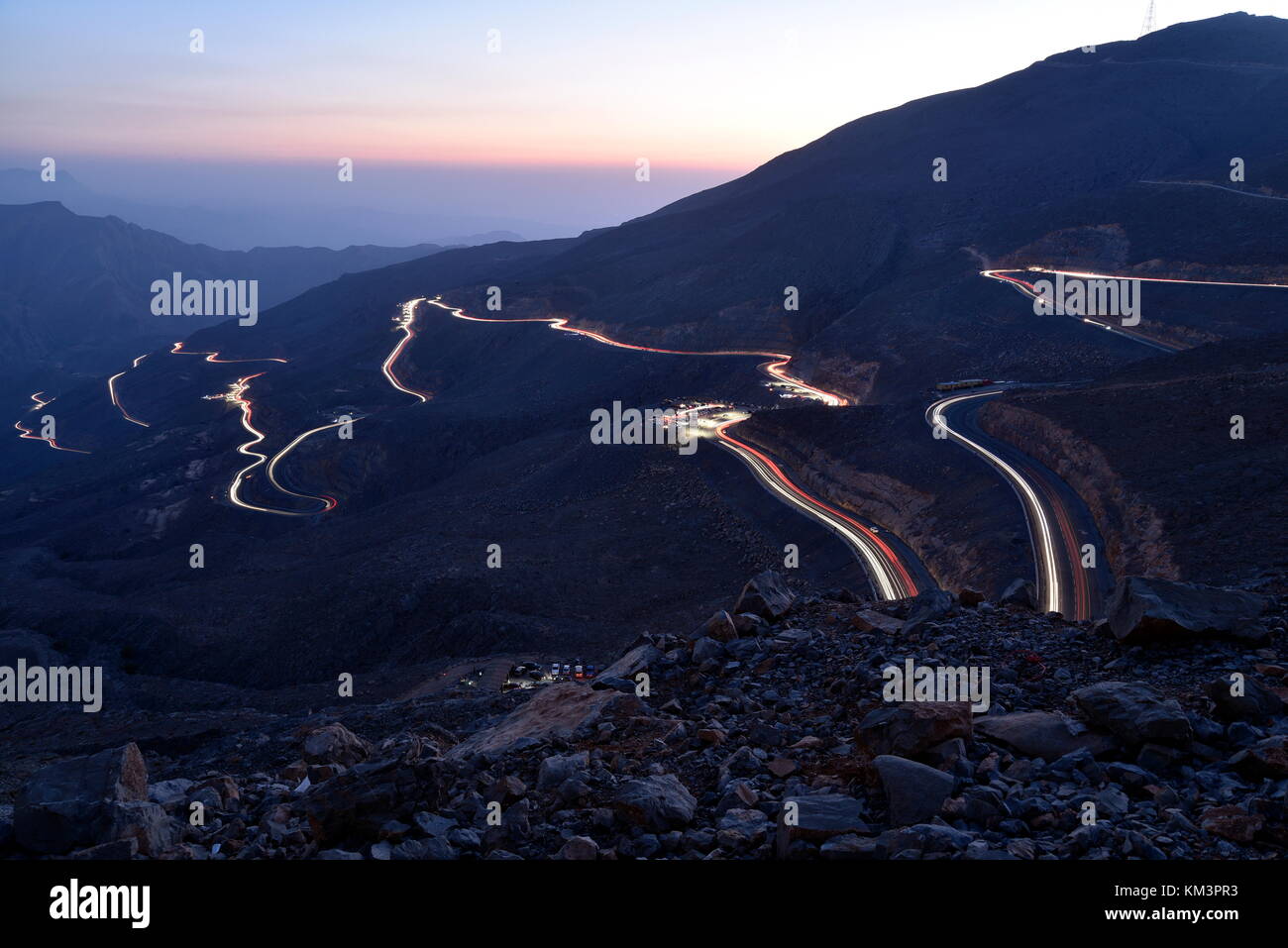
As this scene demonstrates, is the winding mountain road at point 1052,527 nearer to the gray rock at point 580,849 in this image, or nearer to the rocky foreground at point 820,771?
the rocky foreground at point 820,771

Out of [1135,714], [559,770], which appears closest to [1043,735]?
[1135,714]

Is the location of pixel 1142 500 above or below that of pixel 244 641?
above

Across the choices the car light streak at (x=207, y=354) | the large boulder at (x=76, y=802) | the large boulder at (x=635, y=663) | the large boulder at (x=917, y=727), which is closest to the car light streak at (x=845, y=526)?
the large boulder at (x=635, y=663)

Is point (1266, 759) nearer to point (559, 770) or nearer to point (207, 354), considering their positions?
point (559, 770)

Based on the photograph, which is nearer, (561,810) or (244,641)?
(561,810)

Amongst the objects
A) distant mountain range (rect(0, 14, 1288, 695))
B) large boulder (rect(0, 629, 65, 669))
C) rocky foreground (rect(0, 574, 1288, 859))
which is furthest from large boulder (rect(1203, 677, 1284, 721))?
large boulder (rect(0, 629, 65, 669))

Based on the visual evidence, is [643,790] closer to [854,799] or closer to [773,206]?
[854,799]

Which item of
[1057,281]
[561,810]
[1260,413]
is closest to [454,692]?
[561,810]
